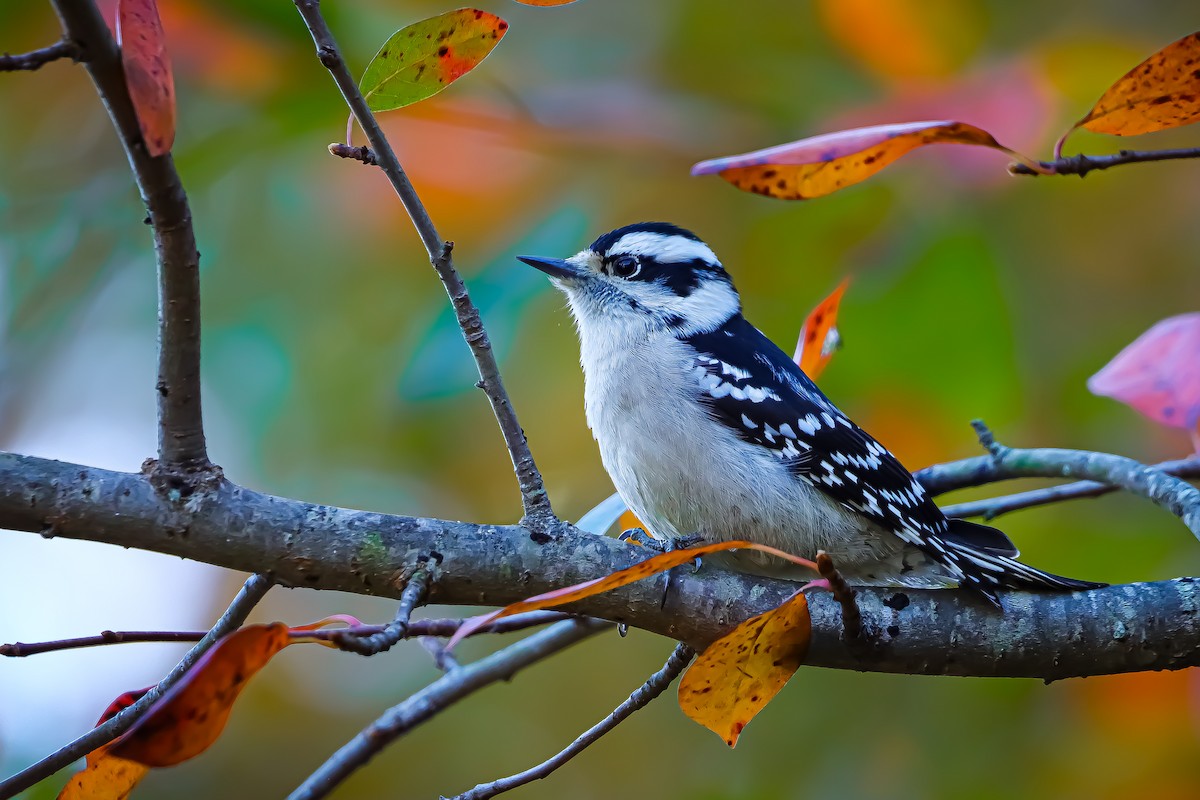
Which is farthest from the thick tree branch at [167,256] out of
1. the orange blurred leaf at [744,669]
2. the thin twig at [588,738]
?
the orange blurred leaf at [744,669]

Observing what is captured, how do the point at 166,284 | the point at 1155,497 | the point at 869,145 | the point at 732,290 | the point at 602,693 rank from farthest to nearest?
1. the point at 602,693
2. the point at 732,290
3. the point at 1155,497
4. the point at 869,145
5. the point at 166,284

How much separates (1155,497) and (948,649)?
0.85m

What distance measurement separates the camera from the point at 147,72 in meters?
1.49

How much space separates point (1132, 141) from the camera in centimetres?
563

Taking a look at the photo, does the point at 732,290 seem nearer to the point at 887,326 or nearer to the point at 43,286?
the point at 887,326

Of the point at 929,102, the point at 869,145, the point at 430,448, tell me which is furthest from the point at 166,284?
the point at 929,102

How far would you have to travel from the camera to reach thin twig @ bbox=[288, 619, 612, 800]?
255 centimetres

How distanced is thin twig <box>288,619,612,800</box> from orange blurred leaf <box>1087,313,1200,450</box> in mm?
1480

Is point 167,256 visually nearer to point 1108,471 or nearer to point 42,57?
point 42,57

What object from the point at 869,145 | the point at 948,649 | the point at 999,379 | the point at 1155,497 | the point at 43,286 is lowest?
the point at 948,649

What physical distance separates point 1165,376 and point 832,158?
3.99 feet

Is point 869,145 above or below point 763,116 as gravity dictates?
below

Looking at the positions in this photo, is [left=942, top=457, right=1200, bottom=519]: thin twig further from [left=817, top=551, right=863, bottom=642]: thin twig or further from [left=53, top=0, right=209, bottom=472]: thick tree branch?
[left=53, top=0, right=209, bottom=472]: thick tree branch

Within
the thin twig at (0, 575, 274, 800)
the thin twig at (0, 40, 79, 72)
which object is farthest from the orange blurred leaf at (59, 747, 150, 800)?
the thin twig at (0, 40, 79, 72)
